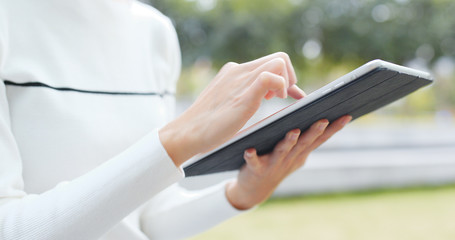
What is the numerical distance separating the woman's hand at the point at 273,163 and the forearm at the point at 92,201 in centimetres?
22

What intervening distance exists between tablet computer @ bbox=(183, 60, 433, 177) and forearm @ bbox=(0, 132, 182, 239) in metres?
0.13

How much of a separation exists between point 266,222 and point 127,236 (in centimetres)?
245

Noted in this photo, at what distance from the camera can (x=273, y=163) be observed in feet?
2.40

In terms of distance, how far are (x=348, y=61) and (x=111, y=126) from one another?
10308 millimetres

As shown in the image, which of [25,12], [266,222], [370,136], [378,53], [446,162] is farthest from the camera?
[378,53]

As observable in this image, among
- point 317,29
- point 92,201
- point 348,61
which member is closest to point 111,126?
point 92,201

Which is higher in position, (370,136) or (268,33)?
(268,33)

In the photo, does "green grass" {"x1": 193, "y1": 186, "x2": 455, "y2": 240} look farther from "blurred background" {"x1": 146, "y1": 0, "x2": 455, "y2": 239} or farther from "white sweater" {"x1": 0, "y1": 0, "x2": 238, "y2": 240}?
"white sweater" {"x1": 0, "y1": 0, "x2": 238, "y2": 240}

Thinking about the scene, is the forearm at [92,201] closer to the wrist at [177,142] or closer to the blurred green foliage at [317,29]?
the wrist at [177,142]

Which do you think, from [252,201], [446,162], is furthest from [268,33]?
[252,201]

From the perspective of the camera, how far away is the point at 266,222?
307 cm

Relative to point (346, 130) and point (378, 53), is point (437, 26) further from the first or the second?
point (346, 130)

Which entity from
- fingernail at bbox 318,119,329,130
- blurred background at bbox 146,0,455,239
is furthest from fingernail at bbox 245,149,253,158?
blurred background at bbox 146,0,455,239

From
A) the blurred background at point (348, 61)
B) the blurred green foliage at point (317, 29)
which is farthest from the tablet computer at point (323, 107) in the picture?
the blurred green foliage at point (317, 29)
